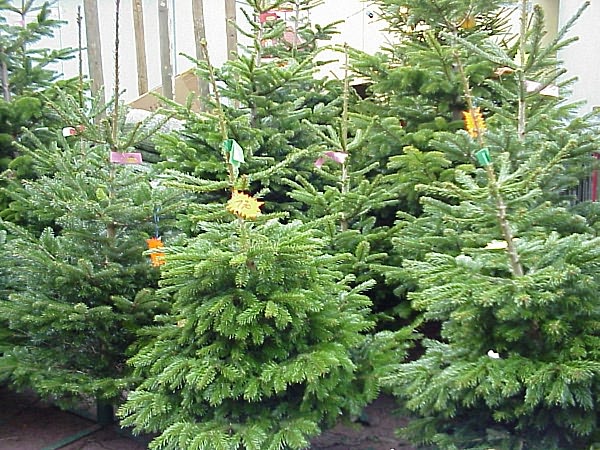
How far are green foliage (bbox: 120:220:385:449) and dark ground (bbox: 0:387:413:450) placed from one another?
2.36 ft

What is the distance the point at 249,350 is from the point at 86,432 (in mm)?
1632

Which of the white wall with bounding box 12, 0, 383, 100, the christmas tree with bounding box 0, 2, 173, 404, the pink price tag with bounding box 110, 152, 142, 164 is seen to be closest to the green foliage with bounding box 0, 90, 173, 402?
the christmas tree with bounding box 0, 2, 173, 404

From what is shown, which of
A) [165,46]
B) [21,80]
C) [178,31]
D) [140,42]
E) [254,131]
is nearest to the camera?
[254,131]

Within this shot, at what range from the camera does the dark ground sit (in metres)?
3.28

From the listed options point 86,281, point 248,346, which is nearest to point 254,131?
point 86,281

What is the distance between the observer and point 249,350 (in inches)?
101

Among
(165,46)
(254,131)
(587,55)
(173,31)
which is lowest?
(254,131)

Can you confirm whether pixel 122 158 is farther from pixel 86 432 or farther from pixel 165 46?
pixel 165 46

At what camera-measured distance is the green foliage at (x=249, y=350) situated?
2.38 meters

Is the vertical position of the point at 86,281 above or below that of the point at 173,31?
below

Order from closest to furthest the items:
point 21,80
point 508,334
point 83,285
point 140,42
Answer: point 508,334, point 83,285, point 21,80, point 140,42

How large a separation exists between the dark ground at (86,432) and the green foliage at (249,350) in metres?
0.72

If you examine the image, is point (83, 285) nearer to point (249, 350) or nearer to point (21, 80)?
point (249, 350)

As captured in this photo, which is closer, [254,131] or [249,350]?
[249,350]
